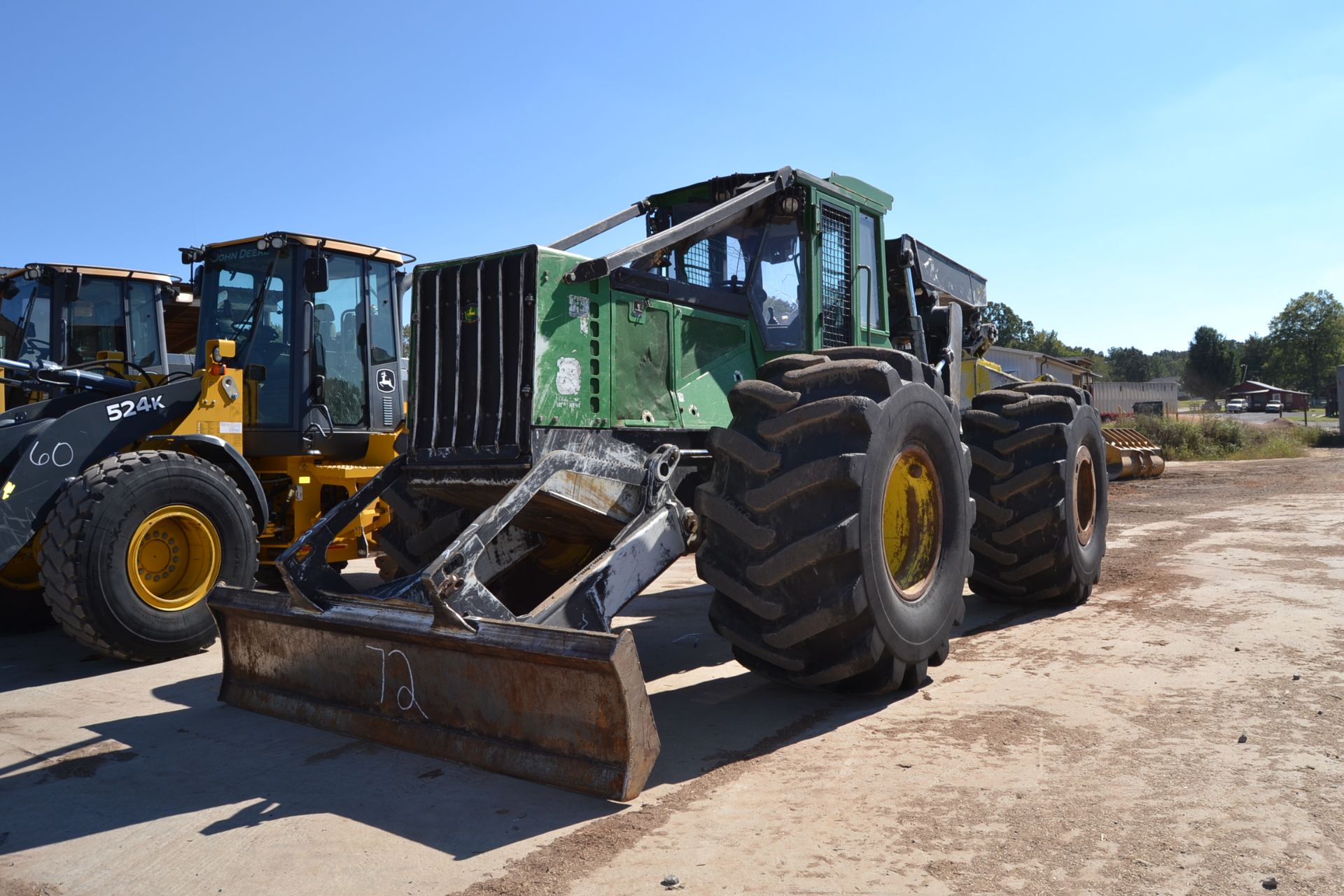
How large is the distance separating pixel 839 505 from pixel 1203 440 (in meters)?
30.8

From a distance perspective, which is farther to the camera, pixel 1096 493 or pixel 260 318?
pixel 260 318

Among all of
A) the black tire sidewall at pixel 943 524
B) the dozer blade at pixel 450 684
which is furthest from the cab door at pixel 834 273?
the dozer blade at pixel 450 684

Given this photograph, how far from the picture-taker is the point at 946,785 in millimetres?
3846

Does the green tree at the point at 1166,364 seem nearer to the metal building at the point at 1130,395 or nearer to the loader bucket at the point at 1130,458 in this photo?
the metal building at the point at 1130,395

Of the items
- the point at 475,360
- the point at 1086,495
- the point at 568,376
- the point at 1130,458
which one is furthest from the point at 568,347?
the point at 1130,458

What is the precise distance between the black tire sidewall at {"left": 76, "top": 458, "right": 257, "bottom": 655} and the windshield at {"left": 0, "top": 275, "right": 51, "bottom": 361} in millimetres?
4128

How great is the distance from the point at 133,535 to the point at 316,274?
8.74 feet

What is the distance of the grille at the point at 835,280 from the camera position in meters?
6.38

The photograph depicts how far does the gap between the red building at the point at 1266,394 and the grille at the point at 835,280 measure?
3712 inches

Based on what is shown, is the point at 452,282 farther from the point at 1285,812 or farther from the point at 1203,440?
the point at 1203,440

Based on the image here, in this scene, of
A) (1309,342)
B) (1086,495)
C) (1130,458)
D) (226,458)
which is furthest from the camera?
(1309,342)

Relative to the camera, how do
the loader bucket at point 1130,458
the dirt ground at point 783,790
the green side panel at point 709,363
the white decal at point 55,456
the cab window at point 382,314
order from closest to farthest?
the dirt ground at point 783,790
the green side panel at point 709,363
the white decal at point 55,456
the cab window at point 382,314
the loader bucket at point 1130,458

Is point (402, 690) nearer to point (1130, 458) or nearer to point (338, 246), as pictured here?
point (338, 246)

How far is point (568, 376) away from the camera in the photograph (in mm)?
5016
